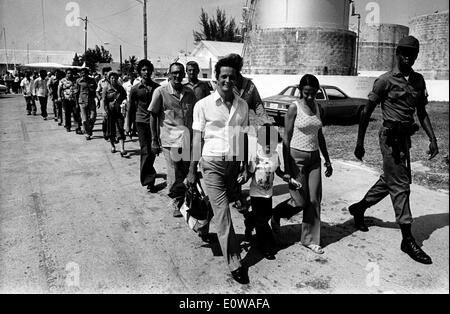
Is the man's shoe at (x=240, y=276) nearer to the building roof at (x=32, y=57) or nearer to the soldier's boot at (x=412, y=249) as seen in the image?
the soldier's boot at (x=412, y=249)

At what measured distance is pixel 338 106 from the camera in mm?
13297

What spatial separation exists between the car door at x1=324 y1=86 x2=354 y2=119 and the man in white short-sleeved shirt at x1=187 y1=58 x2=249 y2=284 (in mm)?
10217

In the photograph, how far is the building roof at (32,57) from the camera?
6723 cm

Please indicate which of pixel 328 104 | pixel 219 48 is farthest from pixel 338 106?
pixel 219 48

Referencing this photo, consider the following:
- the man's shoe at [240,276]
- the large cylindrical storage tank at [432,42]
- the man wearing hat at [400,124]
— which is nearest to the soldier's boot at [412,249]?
the man wearing hat at [400,124]

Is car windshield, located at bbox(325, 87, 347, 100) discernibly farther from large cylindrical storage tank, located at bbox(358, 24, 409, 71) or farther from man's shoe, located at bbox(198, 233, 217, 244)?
large cylindrical storage tank, located at bbox(358, 24, 409, 71)

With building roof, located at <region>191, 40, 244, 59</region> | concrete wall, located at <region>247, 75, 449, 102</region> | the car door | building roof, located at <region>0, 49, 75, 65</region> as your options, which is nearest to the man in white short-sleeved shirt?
the car door

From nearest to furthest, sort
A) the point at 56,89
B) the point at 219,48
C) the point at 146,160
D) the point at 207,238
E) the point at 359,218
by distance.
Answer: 1. the point at 207,238
2. the point at 359,218
3. the point at 146,160
4. the point at 56,89
5. the point at 219,48

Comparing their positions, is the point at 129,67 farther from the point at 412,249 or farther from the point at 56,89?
the point at 412,249

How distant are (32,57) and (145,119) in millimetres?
71829

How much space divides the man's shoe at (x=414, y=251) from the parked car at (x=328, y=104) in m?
9.00

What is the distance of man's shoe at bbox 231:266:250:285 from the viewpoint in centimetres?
335
